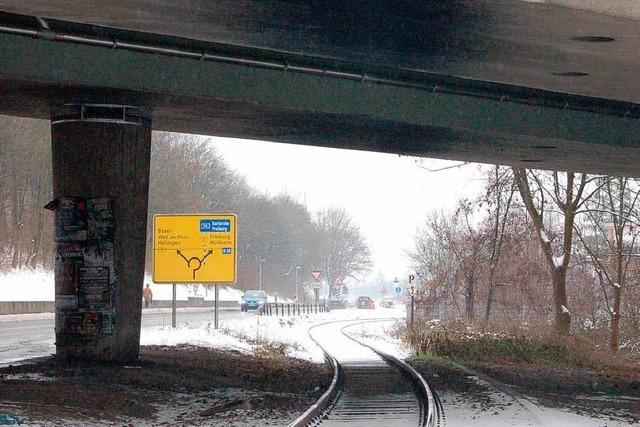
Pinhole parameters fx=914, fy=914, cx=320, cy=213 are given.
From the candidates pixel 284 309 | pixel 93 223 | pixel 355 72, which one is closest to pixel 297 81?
pixel 355 72

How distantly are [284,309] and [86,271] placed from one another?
47.7 metres

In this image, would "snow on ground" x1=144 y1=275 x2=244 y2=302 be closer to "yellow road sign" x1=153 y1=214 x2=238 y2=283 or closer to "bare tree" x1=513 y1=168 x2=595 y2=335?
"yellow road sign" x1=153 y1=214 x2=238 y2=283

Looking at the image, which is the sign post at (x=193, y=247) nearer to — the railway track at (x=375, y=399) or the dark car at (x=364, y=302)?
the railway track at (x=375, y=399)

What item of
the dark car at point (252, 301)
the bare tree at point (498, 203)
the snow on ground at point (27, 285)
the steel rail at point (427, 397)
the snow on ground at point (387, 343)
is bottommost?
the snow on ground at point (387, 343)

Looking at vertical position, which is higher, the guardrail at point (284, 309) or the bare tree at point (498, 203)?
the bare tree at point (498, 203)

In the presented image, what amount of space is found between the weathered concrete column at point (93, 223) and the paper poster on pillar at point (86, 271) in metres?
0.02

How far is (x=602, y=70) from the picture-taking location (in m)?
14.7

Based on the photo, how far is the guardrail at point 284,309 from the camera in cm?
5780

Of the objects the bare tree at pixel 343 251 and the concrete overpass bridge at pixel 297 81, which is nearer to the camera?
the concrete overpass bridge at pixel 297 81

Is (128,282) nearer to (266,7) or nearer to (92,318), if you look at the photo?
(92,318)

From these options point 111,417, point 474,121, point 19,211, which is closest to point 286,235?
point 19,211

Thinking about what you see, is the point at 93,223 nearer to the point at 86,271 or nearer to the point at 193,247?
the point at 86,271

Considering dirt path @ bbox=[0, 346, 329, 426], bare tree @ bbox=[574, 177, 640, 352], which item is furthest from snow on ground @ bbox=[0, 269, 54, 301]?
dirt path @ bbox=[0, 346, 329, 426]

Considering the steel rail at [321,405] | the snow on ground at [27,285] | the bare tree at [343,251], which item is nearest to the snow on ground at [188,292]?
the snow on ground at [27,285]
